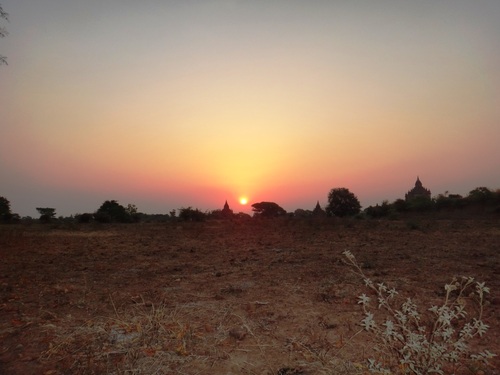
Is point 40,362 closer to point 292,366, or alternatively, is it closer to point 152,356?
point 152,356

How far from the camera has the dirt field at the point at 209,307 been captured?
9.41 ft

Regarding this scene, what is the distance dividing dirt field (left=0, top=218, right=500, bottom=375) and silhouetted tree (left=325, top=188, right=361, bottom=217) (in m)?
39.4

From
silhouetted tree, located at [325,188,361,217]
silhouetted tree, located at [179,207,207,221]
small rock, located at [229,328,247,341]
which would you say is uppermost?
silhouetted tree, located at [325,188,361,217]

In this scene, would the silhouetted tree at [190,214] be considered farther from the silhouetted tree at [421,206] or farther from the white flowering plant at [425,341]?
the white flowering plant at [425,341]

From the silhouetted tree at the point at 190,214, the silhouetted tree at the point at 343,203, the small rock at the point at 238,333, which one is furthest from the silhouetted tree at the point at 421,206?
the small rock at the point at 238,333

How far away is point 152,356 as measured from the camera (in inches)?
113

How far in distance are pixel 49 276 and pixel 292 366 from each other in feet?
16.9

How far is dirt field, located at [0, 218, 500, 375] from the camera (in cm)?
287

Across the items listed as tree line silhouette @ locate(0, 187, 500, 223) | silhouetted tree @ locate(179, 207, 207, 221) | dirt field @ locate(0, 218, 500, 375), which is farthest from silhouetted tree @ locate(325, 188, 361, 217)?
dirt field @ locate(0, 218, 500, 375)

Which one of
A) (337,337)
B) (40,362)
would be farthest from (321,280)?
(40,362)

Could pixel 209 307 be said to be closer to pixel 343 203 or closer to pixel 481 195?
pixel 481 195

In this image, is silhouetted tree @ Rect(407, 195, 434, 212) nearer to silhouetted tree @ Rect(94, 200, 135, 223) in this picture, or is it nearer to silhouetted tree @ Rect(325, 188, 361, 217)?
silhouetted tree @ Rect(325, 188, 361, 217)

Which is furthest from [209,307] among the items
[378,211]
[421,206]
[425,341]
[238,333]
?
[421,206]

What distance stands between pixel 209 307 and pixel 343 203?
148ft
